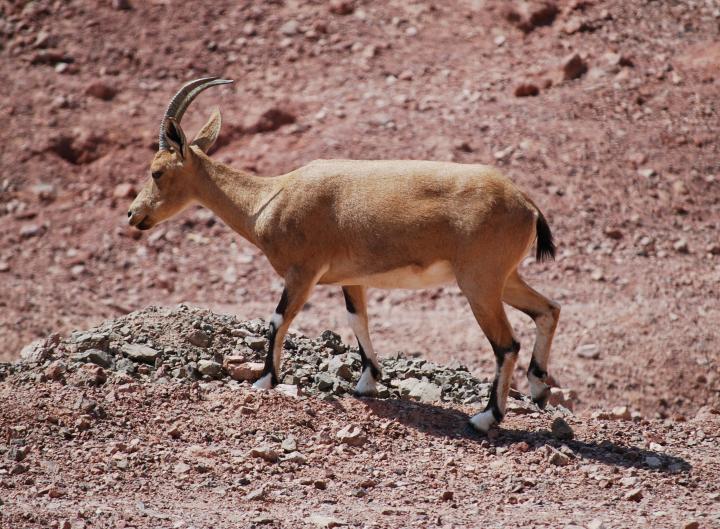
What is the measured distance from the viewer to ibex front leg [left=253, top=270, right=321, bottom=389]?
10930 mm

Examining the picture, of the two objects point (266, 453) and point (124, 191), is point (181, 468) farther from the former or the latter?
point (124, 191)

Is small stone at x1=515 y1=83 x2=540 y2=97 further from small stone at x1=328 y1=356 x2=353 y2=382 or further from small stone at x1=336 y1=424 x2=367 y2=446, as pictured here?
small stone at x1=336 y1=424 x2=367 y2=446

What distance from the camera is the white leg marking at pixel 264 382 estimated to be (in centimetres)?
1089

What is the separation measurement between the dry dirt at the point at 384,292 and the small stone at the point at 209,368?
33 centimetres

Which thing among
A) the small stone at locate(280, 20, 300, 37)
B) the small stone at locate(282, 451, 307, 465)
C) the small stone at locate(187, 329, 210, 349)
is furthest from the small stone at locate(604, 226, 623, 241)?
the small stone at locate(282, 451, 307, 465)

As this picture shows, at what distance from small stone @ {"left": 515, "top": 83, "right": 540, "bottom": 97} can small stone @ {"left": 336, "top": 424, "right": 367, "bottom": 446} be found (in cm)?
1382

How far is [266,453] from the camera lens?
963 centimetres

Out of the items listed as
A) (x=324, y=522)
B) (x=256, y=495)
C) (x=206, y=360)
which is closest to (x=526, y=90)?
(x=206, y=360)

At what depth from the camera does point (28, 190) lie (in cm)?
2266

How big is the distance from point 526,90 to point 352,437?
14.0 m

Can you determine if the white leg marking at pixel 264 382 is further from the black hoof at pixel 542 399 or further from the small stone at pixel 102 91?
the small stone at pixel 102 91

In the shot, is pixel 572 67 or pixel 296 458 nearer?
pixel 296 458

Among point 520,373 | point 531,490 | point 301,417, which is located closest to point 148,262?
point 520,373

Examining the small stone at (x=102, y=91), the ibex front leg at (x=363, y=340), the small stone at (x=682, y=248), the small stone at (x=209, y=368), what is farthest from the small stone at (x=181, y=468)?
the small stone at (x=102, y=91)
